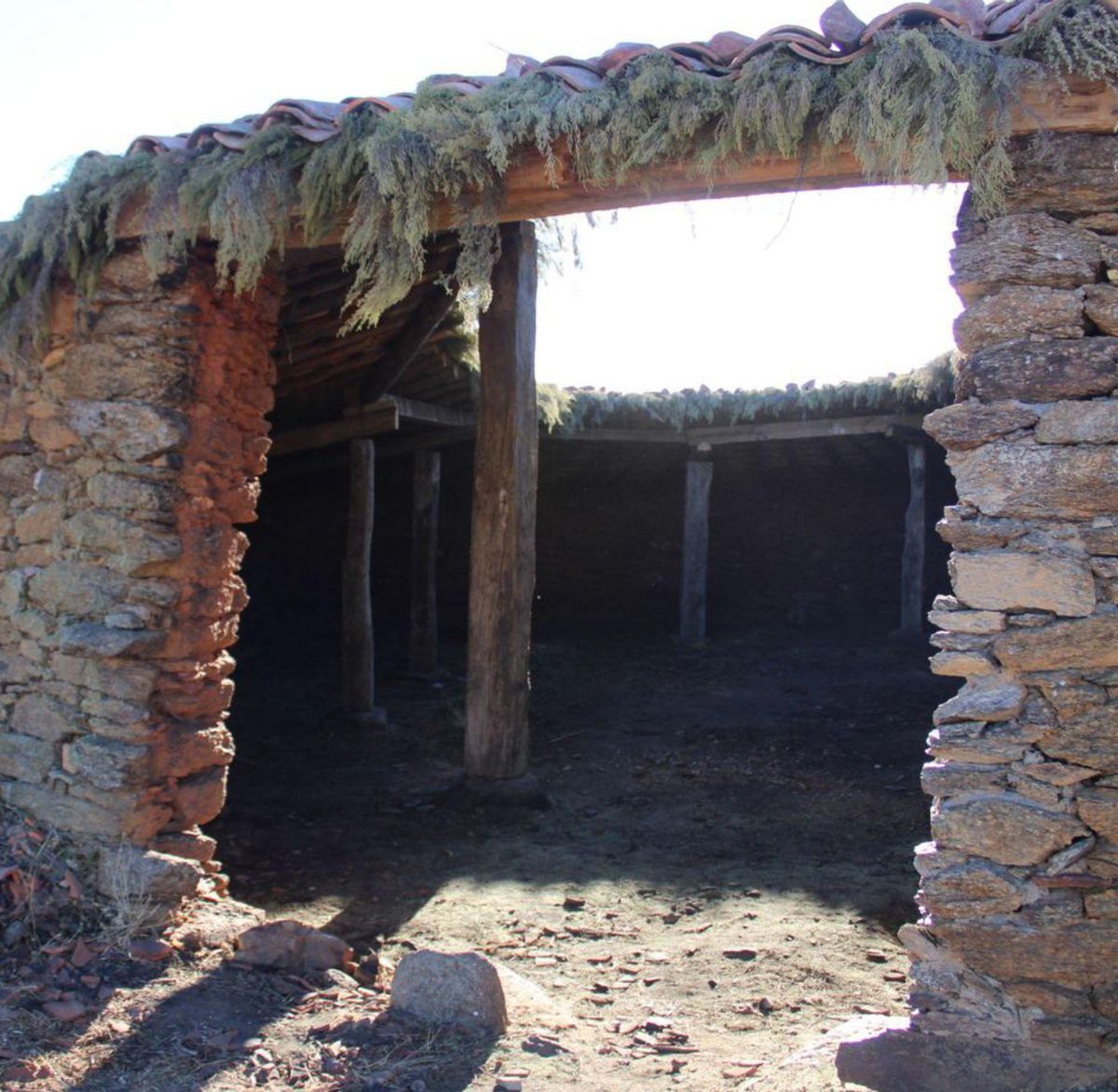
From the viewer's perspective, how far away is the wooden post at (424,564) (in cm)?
1004

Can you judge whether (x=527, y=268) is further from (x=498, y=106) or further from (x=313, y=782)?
(x=313, y=782)

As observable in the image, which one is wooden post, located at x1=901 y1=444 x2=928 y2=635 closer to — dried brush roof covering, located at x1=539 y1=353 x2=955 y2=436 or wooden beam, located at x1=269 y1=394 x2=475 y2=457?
dried brush roof covering, located at x1=539 y1=353 x2=955 y2=436

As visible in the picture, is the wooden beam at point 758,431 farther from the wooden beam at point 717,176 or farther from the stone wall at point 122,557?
the wooden beam at point 717,176

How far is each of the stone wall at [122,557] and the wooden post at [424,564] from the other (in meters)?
5.65

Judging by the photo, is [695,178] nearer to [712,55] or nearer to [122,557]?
[712,55]

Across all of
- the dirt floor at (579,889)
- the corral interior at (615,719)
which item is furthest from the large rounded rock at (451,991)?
the corral interior at (615,719)

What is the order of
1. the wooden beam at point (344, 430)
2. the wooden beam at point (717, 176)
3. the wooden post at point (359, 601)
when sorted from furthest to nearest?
the wooden post at point (359, 601), the wooden beam at point (344, 430), the wooden beam at point (717, 176)

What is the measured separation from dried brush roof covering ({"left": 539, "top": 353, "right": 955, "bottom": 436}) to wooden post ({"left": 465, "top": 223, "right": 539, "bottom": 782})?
3.28 metres

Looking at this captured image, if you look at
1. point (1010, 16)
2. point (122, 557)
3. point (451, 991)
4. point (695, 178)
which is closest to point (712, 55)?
point (695, 178)

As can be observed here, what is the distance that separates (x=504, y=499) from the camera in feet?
19.1

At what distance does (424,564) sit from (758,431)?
129 inches

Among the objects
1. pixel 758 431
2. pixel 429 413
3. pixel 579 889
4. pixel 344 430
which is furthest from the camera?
pixel 758 431

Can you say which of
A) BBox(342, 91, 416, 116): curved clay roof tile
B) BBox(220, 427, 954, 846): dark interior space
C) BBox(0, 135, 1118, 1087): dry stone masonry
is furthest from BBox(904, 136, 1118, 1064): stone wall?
BBox(220, 427, 954, 846): dark interior space

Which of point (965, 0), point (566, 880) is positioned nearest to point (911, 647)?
point (566, 880)
